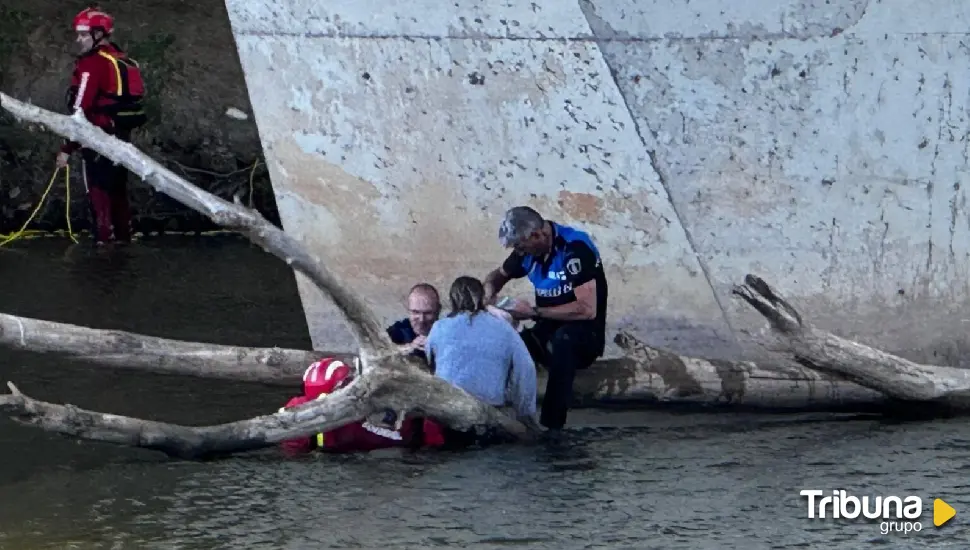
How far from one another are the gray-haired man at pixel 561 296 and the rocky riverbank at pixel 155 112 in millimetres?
7175

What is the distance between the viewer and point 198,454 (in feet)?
26.6

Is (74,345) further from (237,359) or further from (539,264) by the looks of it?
(539,264)

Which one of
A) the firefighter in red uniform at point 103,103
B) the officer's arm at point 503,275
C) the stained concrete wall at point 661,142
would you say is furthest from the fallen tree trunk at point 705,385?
the firefighter in red uniform at point 103,103

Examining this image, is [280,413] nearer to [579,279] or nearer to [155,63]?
[579,279]

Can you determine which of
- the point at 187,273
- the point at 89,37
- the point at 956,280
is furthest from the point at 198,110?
the point at 956,280

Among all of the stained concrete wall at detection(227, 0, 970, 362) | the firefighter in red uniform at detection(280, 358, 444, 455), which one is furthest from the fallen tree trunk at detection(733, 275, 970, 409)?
the firefighter in red uniform at detection(280, 358, 444, 455)

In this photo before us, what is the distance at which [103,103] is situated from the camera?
1440 centimetres

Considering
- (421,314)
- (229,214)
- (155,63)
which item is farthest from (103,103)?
(229,214)

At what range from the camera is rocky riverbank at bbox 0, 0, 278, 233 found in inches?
613

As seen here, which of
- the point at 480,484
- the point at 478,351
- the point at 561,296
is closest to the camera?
the point at 480,484

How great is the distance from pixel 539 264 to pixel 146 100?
7933 mm

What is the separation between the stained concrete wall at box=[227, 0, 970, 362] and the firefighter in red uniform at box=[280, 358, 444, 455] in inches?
84.5

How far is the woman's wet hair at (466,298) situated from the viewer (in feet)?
28.1

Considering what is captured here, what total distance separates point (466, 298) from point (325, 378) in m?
0.89
